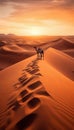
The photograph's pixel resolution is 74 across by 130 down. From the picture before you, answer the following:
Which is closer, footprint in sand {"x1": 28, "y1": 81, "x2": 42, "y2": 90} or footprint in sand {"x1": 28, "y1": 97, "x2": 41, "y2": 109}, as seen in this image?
footprint in sand {"x1": 28, "y1": 97, "x2": 41, "y2": 109}

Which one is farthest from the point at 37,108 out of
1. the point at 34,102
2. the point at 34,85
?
the point at 34,85

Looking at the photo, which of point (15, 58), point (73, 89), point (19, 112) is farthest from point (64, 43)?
point (19, 112)

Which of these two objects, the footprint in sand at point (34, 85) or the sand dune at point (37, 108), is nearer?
the sand dune at point (37, 108)

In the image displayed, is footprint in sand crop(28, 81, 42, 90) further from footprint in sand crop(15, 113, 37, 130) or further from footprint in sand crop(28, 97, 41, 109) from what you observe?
footprint in sand crop(15, 113, 37, 130)

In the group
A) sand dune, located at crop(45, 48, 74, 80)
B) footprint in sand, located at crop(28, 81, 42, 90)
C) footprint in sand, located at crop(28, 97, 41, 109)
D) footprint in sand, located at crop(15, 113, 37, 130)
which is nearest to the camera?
footprint in sand, located at crop(15, 113, 37, 130)

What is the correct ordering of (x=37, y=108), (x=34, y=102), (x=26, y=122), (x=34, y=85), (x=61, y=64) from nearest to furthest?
(x=26, y=122), (x=37, y=108), (x=34, y=102), (x=34, y=85), (x=61, y=64)

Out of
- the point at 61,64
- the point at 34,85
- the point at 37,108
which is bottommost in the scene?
the point at 61,64

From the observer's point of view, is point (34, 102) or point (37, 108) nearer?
point (37, 108)

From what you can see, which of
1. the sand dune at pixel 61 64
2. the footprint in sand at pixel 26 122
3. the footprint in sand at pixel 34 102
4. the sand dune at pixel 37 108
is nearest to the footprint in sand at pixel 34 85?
the sand dune at pixel 37 108

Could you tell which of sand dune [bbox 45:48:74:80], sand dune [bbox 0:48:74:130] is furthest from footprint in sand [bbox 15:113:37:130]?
sand dune [bbox 45:48:74:80]

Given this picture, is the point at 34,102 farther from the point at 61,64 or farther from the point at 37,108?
the point at 61,64

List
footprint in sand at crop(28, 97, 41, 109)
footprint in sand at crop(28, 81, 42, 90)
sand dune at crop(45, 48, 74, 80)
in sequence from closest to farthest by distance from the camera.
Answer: footprint in sand at crop(28, 97, 41, 109), footprint in sand at crop(28, 81, 42, 90), sand dune at crop(45, 48, 74, 80)

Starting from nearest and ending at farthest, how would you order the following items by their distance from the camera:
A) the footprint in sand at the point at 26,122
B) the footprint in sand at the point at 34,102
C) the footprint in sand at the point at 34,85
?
the footprint in sand at the point at 26,122, the footprint in sand at the point at 34,102, the footprint in sand at the point at 34,85

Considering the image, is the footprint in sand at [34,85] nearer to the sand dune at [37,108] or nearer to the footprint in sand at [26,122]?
the sand dune at [37,108]
